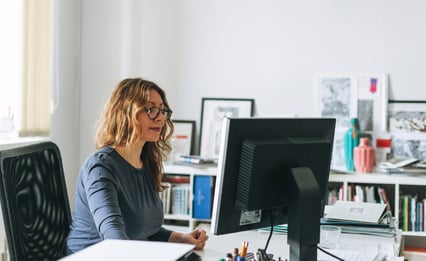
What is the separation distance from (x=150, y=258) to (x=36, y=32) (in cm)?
253

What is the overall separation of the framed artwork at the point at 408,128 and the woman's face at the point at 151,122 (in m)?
2.08

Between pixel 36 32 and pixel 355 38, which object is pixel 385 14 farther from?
pixel 36 32

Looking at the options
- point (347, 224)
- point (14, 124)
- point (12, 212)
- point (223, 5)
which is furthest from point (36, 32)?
point (347, 224)

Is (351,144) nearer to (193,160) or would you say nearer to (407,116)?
(407,116)

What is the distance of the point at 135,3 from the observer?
4.07 metres

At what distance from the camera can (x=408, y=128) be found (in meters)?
3.70

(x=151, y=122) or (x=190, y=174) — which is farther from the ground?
(x=151, y=122)

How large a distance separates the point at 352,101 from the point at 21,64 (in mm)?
2062

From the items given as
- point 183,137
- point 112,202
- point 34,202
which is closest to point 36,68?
point 183,137

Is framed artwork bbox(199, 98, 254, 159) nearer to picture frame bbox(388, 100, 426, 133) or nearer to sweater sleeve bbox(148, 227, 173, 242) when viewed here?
picture frame bbox(388, 100, 426, 133)

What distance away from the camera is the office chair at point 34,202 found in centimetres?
177

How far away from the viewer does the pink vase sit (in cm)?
358

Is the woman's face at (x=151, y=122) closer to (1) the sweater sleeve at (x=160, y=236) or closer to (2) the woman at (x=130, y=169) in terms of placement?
(2) the woman at (x=130, y=169)

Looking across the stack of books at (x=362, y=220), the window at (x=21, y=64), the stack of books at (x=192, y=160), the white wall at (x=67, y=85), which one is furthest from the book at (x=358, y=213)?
the white wall at (x=67, y=85)
